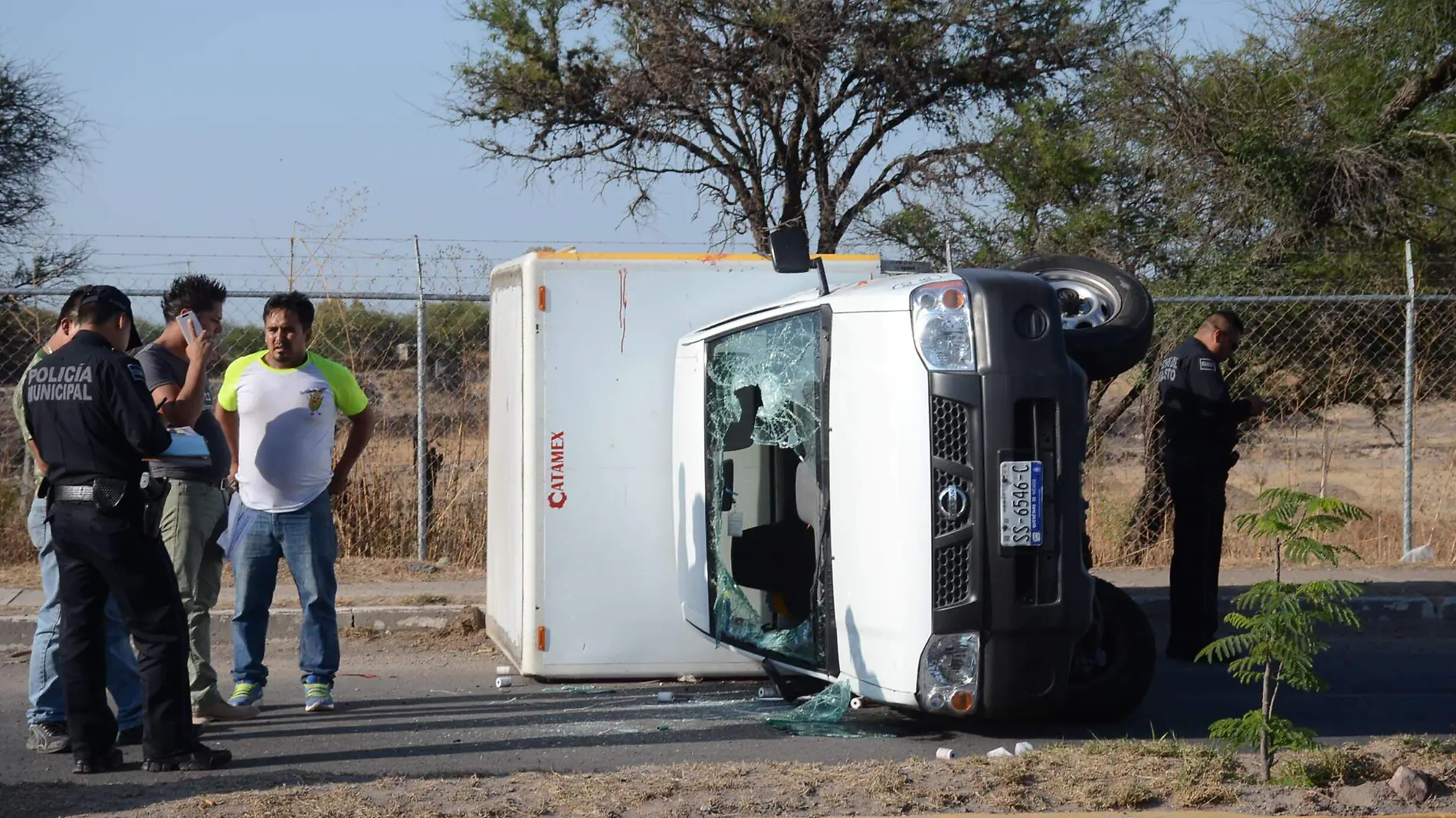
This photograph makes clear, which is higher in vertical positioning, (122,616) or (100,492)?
(100,492)

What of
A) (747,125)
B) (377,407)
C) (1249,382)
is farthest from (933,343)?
(747,125)

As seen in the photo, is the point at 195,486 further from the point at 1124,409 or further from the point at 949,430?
the point at 1124,409

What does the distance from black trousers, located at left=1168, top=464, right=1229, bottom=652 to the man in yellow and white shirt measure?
4.51 meters

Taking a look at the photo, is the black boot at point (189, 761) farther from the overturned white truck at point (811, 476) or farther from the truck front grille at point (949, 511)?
the truck front grille at point (949, 511)

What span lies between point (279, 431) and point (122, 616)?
1301 millimetres

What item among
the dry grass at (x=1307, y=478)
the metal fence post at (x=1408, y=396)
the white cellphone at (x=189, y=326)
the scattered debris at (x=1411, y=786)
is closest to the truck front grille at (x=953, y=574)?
the scattered debris at (x=1411, y=786)

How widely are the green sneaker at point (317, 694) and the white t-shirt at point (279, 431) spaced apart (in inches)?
32.2

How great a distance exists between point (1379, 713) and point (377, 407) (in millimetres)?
8957

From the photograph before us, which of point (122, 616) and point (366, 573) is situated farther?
point (366, 573)

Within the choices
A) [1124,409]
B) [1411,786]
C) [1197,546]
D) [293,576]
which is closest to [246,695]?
[293,576]

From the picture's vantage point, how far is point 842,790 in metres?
4.95

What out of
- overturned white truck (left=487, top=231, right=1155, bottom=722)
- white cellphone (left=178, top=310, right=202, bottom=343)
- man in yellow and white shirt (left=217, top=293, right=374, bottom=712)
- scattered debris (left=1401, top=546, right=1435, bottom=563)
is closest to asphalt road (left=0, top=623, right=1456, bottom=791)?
overturned white truck (left=487, top=231, right=1155, bottom=722)

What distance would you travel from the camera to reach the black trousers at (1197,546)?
7.85 metres

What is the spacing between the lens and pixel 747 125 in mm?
15711
